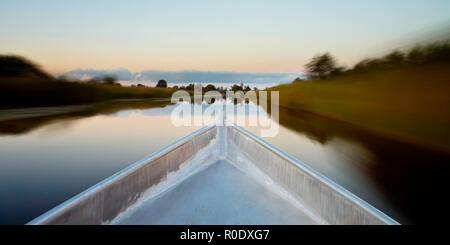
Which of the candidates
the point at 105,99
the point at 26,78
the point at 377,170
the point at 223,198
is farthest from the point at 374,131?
the point at 105,99

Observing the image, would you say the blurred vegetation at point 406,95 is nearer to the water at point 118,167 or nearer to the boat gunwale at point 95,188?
the water at point 118,167

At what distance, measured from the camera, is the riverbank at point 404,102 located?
222 cm

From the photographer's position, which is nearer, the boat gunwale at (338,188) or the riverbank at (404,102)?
the boat gunwale at (338,188)

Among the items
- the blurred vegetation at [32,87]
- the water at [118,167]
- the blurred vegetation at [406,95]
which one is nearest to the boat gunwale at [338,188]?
the water at [118,167]

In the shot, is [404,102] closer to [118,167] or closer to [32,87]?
[118,167]

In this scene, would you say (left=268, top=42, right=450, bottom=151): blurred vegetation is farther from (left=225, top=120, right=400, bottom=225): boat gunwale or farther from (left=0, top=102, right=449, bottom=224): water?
(left=225, top=120, right=400, bottom=225): boat gunwale

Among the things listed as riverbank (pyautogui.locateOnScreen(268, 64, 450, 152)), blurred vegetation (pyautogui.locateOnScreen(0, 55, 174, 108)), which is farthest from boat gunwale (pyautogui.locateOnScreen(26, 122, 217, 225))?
blurred vegetation (pyautogui.locateOnScreen(0, 55, 174, 108))

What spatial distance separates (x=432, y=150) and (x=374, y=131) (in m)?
1.79

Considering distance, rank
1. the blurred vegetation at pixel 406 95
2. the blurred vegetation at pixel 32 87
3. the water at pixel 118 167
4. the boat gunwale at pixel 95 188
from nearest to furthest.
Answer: the boat gunwale at pixel 95 188 < the water at pixel 118 167 < the blurred vegetation at pixel 406 95 < the blurred vegetation at pixel 32 87

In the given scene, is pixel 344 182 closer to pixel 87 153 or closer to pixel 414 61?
pixel 414 61

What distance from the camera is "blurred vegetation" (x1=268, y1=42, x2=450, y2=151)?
221 cm

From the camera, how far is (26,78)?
6.92 meters

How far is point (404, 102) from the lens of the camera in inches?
112

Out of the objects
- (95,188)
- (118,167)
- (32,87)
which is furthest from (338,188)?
(32,87)
